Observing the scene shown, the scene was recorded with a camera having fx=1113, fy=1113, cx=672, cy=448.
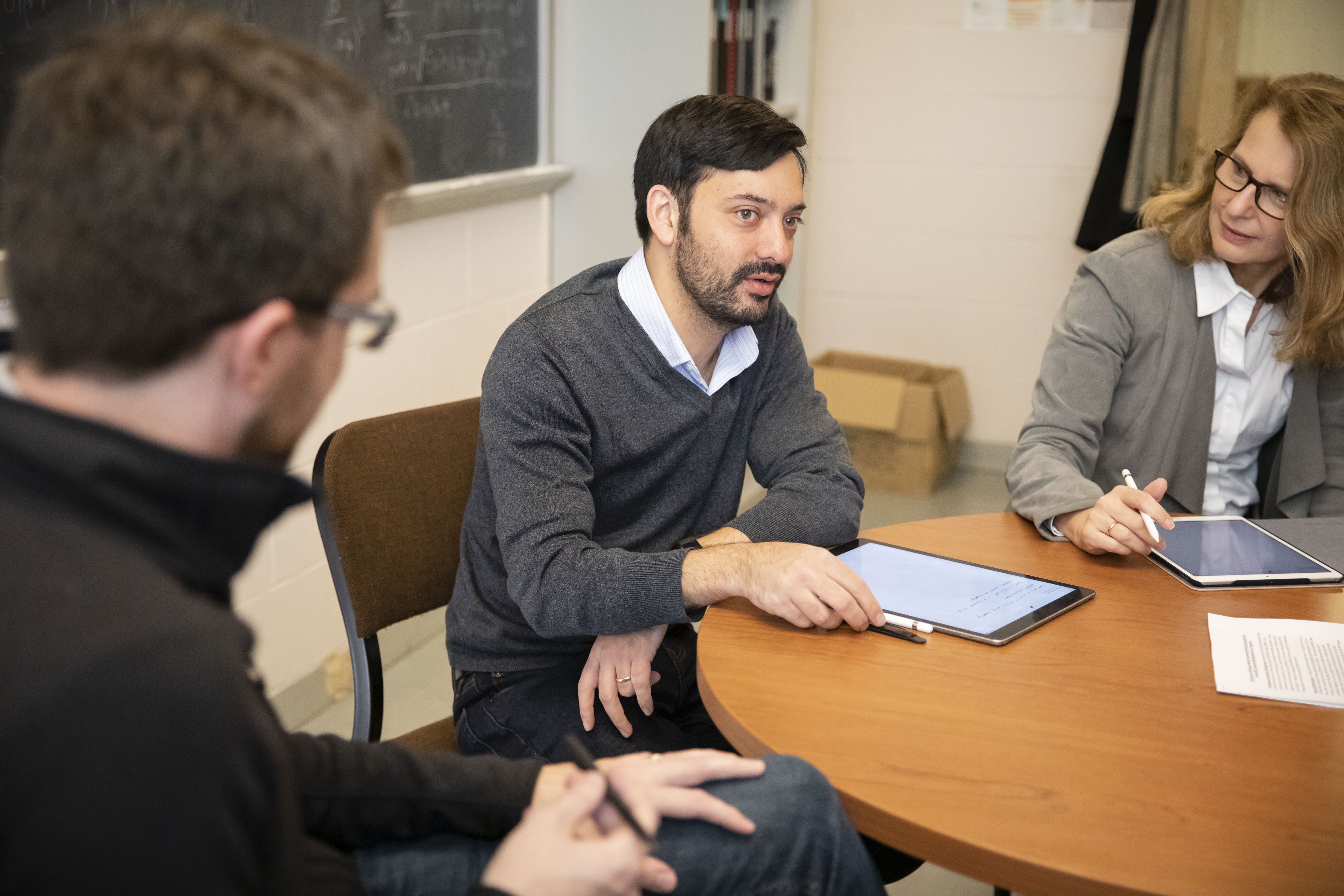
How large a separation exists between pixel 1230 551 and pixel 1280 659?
1.07ft

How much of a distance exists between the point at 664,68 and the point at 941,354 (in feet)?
5.75

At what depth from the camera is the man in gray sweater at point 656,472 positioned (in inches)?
52.2

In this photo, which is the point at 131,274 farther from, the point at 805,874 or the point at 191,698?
the point at 805,874

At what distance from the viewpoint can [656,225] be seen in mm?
1657

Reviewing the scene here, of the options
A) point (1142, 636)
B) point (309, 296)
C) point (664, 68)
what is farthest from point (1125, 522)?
point (664, 68)

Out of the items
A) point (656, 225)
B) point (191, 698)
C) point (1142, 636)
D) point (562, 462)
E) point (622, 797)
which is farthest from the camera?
point (656, 225)

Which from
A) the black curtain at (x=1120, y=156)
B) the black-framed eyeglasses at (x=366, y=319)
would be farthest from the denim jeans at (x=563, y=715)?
the black curtain at (x=1120, y=156)

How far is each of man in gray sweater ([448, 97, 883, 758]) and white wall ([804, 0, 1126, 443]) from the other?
2.63m

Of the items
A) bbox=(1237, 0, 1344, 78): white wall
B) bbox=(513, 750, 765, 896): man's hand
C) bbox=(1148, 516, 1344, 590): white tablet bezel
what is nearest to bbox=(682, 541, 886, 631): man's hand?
bbox=(513, 750, 765, 896): man's hand

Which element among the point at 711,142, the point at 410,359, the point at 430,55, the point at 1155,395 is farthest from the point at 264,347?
the point at 430,55

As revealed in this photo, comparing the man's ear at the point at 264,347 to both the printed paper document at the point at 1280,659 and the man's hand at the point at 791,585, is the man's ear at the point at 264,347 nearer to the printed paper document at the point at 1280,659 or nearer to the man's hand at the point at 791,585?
the man's hand at the point at 791,585

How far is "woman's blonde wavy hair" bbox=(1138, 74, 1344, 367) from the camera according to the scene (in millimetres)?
1734

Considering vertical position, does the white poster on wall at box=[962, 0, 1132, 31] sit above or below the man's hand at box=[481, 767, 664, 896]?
above

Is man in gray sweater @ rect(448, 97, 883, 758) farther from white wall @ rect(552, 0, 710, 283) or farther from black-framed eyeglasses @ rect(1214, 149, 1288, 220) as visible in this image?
white wall @ rect(552, 0, 710, 283)
